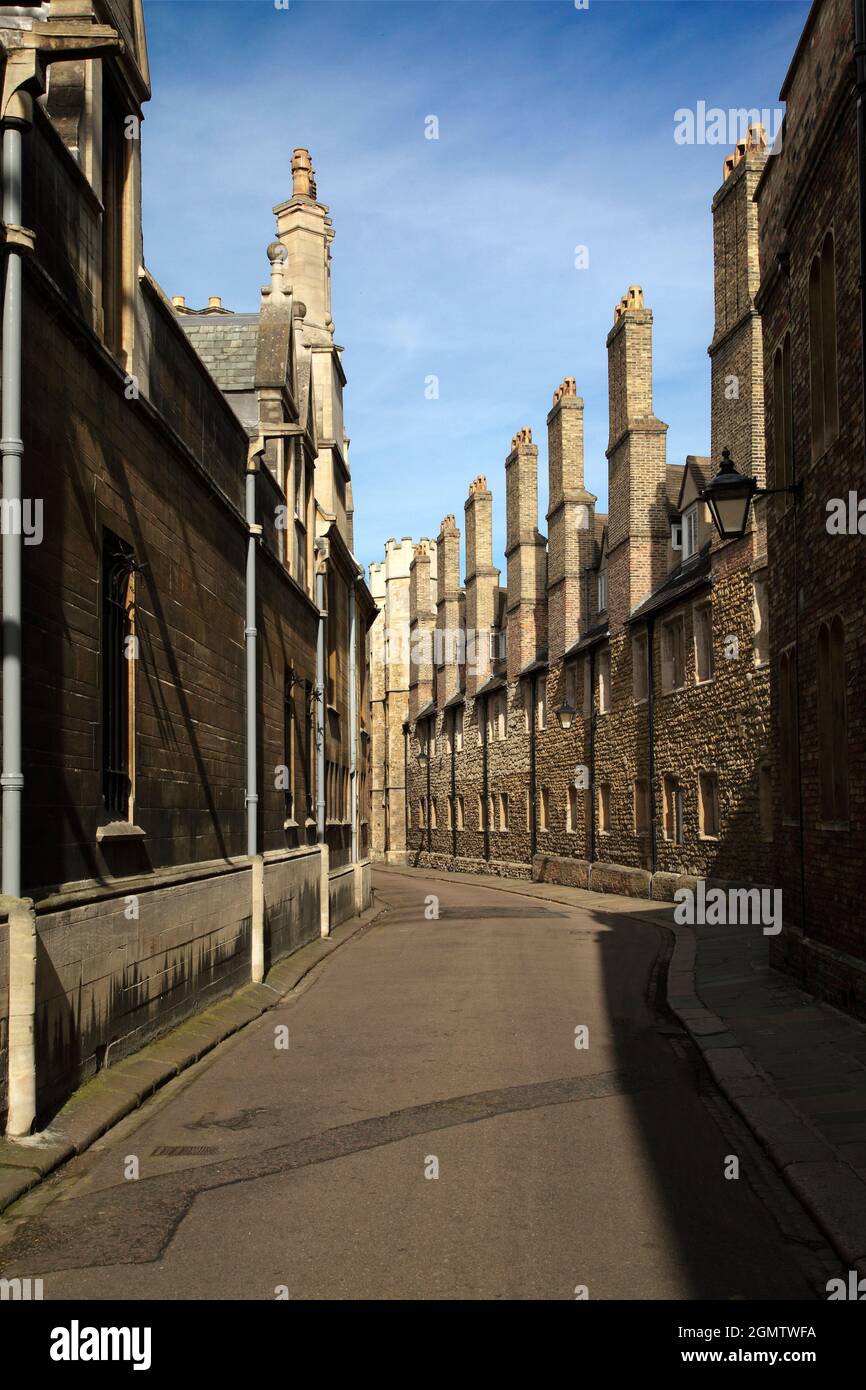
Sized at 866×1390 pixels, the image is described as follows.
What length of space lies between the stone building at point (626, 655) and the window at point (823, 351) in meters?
11.5

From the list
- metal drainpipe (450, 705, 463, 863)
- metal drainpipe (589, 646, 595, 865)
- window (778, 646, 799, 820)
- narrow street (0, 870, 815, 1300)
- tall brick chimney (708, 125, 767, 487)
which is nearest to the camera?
narrow street (0, 870, 815, 1300)

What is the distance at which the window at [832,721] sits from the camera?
1193 cm

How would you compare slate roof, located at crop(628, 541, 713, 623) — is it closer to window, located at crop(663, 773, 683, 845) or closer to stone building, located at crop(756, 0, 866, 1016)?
window, located at crop(663, 773, 683, 845)

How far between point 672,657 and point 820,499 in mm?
17855

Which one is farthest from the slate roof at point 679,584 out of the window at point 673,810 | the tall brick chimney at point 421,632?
the tall brick chimney at point 421,632

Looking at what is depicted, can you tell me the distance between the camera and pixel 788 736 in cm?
1431

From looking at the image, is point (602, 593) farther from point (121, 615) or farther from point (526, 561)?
point (121, 615)

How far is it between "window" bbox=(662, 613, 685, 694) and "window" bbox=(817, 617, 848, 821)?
679 inches

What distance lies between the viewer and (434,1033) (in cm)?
1147

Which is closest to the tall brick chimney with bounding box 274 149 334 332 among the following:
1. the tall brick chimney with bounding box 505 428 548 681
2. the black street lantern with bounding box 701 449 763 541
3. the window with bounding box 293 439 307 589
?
the window with bounding box 293 439 307 589

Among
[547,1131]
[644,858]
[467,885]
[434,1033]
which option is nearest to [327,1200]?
[547,1131]

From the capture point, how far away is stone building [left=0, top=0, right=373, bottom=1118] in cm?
809

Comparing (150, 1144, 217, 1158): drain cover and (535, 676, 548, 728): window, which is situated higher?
(535, 676, 548, 728): window

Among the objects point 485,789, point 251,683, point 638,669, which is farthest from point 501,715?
point 251,683
